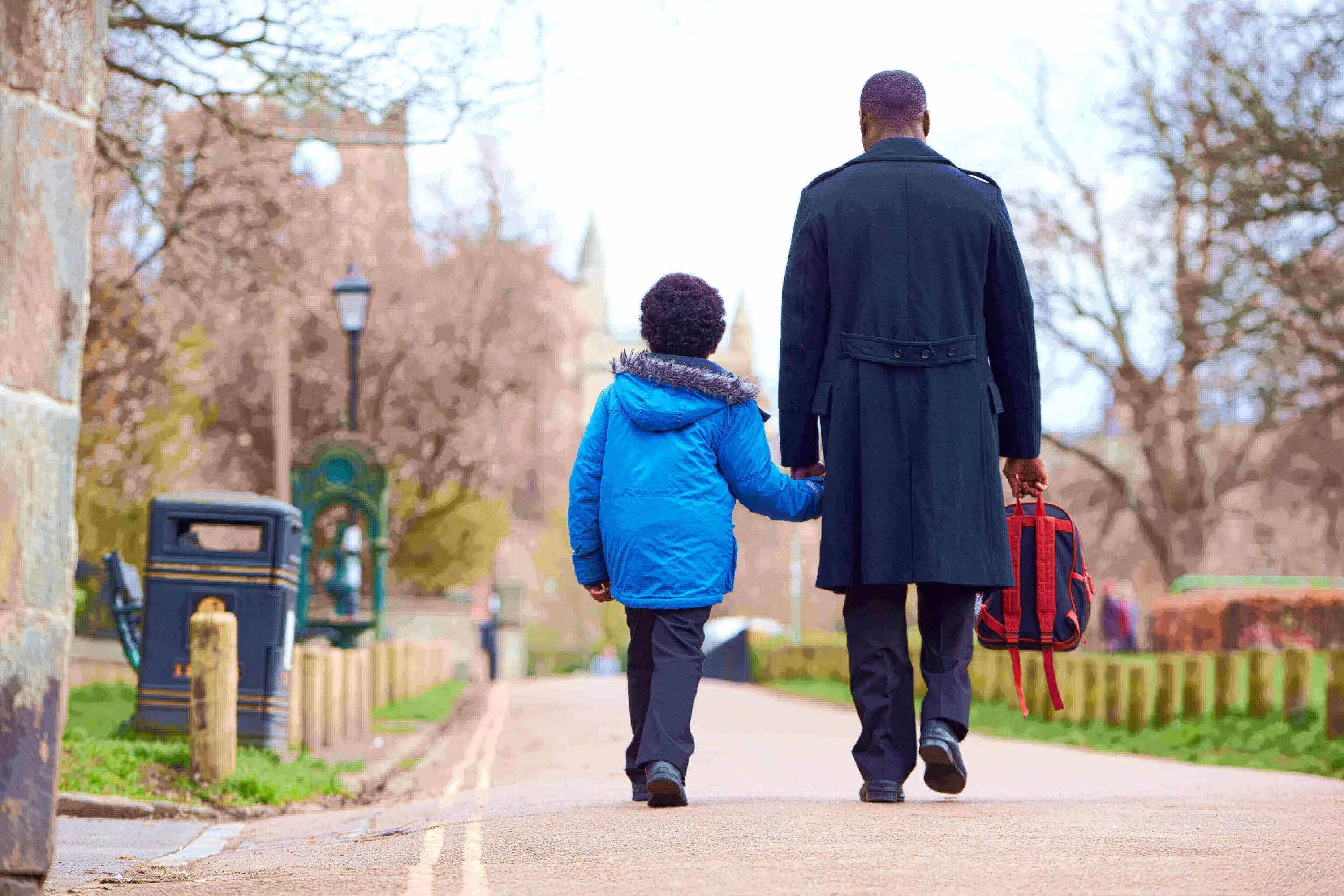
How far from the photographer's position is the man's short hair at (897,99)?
5.62 m

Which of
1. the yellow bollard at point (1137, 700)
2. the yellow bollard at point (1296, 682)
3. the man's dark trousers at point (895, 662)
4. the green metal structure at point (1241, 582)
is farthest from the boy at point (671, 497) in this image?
the green metal structure at point (1241, 582)

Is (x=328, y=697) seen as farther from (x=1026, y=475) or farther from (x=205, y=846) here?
(x=1026, y=475)

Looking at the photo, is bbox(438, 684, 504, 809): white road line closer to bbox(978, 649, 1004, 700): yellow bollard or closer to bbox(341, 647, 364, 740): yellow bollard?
bbox(341, 647, 364, 740): yellow bollard

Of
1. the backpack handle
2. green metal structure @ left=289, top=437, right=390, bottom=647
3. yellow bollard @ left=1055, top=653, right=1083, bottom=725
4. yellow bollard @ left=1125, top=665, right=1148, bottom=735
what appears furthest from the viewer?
green metal structure @ left=289, top=437, right=390, bottom=647

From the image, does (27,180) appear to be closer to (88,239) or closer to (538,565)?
(88,239)

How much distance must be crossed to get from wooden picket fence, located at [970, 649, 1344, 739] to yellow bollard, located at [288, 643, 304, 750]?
4.69 metres

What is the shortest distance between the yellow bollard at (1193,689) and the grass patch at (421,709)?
7.22 meters

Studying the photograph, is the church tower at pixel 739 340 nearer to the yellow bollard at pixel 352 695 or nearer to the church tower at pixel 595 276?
the church tower at pixel 595 276

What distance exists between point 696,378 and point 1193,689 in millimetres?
8976

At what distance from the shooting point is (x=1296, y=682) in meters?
11.6

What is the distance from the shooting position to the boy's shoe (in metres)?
5.37

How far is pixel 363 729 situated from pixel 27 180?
31.8 ft

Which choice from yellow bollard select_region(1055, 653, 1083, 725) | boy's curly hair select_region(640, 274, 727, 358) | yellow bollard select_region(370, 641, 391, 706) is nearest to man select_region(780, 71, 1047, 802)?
boy's curly hair select_region(640, 274, 727, 358)

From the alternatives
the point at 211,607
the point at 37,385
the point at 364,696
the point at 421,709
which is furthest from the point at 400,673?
the point at 37,385
